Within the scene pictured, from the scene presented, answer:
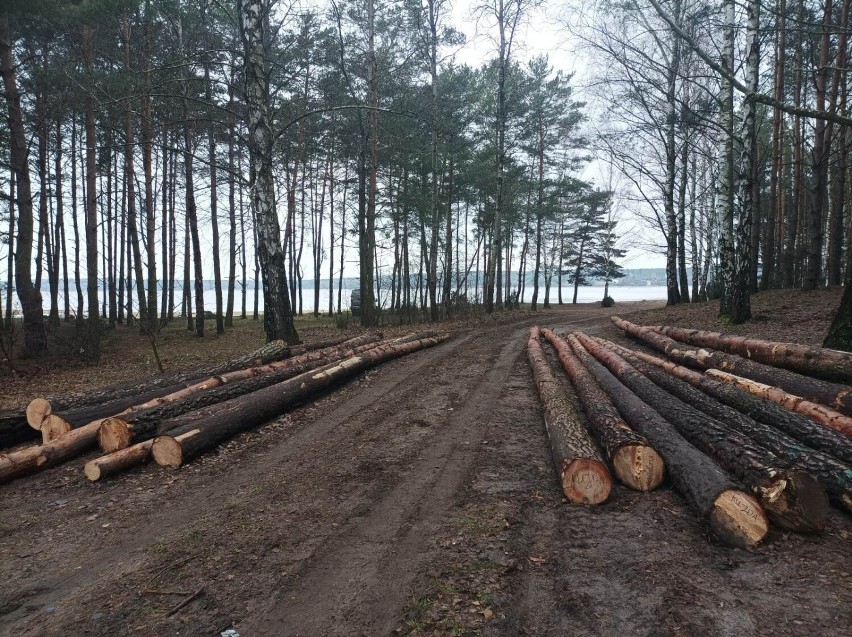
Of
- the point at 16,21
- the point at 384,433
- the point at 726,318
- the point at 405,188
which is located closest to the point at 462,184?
the point at 405,188

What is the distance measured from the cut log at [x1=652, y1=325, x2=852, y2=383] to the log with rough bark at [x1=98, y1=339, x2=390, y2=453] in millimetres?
7040

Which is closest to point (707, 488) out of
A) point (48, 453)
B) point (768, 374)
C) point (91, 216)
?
point (768, 374)

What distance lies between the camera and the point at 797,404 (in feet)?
15.0

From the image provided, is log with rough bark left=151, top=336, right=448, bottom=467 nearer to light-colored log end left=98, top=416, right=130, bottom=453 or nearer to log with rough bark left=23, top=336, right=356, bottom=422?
light-colored log end left=98, top=416, right=130, bottom=453

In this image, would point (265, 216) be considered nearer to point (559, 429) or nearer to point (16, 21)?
point (559, 429)

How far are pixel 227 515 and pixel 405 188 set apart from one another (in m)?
19.9

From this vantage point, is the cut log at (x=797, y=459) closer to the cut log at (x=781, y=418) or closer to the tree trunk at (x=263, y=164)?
the cut log at (x=781, y=418)

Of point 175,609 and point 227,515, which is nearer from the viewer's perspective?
point 175,609

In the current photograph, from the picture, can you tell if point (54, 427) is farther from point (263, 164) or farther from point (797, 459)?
Result: point (797, 459)

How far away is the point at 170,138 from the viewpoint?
17297 millimetres

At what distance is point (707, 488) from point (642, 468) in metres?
0.62

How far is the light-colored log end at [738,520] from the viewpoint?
9.26ft

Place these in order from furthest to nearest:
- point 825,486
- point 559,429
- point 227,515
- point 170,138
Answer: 1. point 170,138
2. point 559,429
3. point 227,515
4. point 825,486

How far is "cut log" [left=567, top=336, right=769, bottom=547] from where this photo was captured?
2.85 metres
